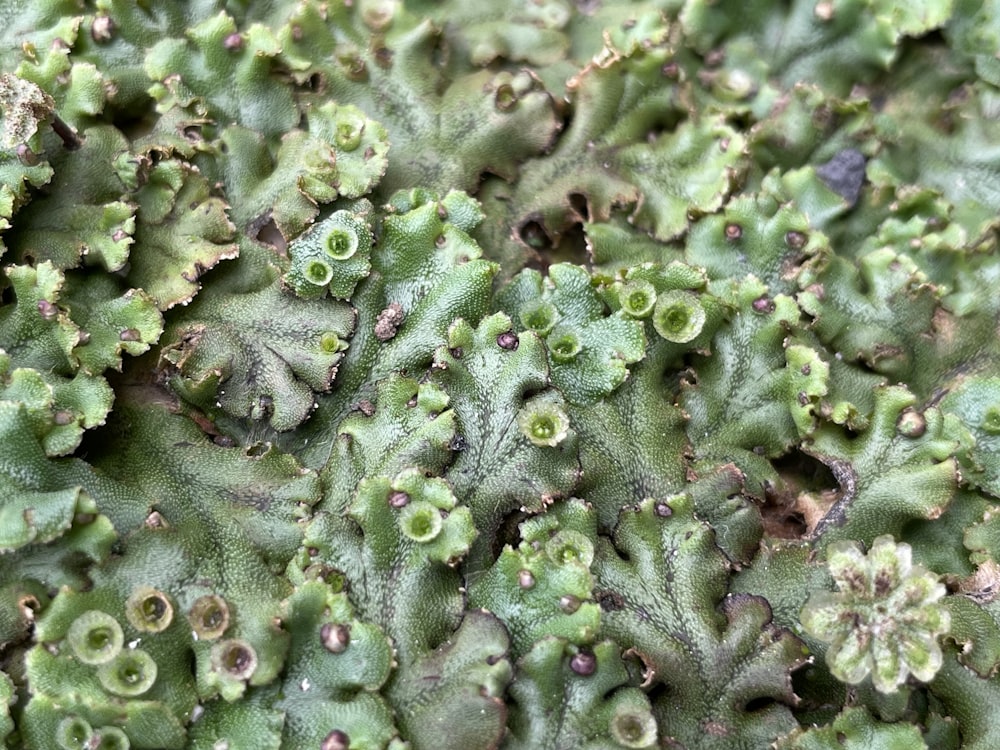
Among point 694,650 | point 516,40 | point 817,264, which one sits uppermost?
point 516,40

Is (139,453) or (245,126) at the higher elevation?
(245,126)

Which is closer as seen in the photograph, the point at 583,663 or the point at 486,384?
the point at 583,663

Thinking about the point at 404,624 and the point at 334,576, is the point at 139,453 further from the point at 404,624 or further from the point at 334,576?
the point at 404,624

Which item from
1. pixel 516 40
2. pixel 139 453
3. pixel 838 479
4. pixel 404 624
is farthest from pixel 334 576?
pixel 516 40

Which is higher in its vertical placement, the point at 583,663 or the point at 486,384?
the point at 486,384

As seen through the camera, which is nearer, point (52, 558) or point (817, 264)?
point (52, 558)

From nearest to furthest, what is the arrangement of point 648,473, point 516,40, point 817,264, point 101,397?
point 101,397 → point 648,473 → point 817,264 → point 516,40

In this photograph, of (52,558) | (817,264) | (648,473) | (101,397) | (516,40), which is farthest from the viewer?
(516,40)
